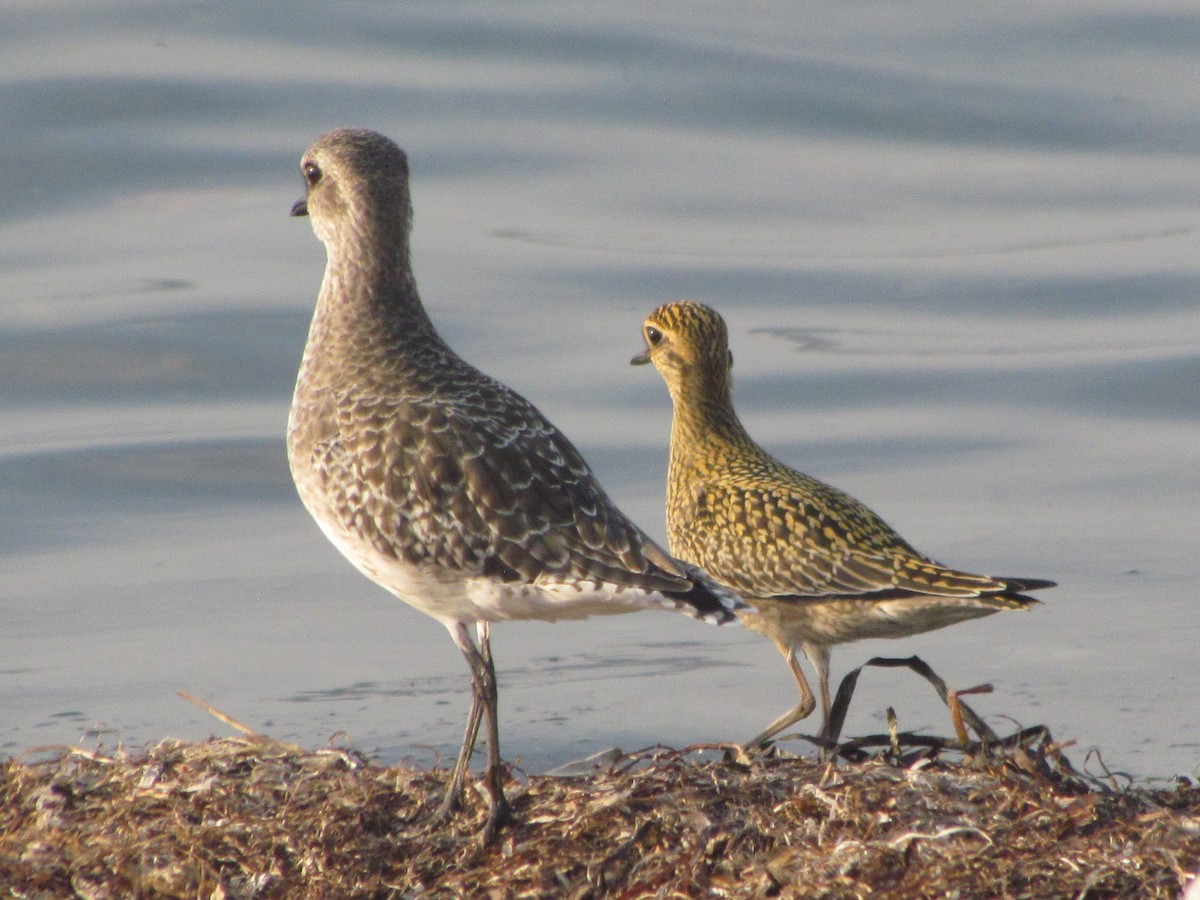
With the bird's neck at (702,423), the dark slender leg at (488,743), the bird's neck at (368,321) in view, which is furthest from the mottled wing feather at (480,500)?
the bird's neck at (702,423)

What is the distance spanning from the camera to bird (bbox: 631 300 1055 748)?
720 cm

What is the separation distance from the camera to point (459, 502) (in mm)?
6227

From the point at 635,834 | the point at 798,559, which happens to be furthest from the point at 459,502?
the point at 798,559

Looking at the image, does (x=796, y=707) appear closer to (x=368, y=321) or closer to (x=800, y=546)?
(x=800, y=546)

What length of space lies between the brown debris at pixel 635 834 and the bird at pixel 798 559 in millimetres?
1043

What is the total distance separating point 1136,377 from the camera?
13727 mm

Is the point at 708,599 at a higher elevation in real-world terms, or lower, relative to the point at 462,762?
higher

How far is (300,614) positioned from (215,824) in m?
3.90

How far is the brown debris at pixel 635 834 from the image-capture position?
5.48 m

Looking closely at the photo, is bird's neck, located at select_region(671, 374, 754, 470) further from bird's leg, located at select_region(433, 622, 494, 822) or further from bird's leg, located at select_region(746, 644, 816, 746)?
bird's leg, located at select_region(433, 622, 494, 822)

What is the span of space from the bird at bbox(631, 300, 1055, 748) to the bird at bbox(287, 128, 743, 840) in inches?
38.0

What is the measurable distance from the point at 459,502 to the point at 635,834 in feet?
3.67

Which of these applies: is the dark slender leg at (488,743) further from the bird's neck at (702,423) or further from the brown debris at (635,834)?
the bird's neck at (702,423)

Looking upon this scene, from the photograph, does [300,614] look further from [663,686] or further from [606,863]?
[606,863]
